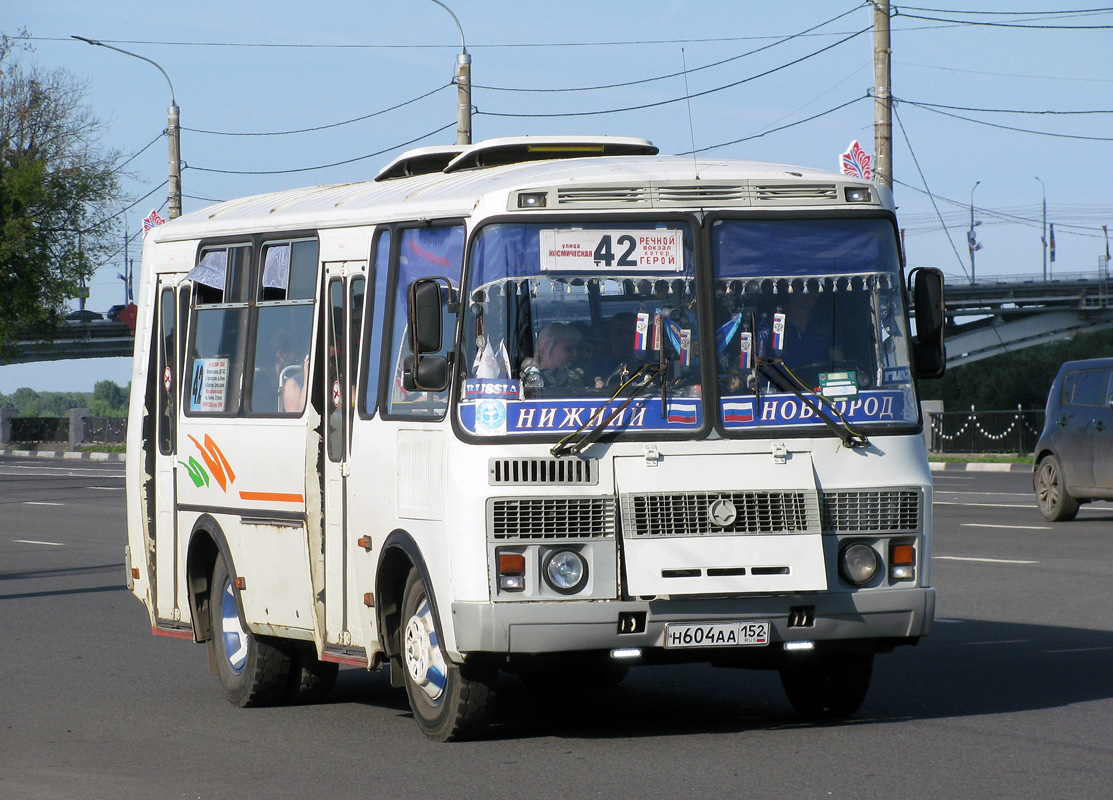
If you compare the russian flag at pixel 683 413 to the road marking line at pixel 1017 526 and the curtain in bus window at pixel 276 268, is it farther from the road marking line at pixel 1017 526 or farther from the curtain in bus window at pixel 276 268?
the road marking line at pixel 1017 526

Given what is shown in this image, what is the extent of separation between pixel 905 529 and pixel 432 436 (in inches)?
82.6

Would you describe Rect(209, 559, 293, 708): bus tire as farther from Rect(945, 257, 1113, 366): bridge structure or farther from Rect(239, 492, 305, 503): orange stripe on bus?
Rect(945, 257, 1113, 366): bridge structure

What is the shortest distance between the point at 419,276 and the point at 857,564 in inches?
92.0

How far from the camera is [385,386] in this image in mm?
8180

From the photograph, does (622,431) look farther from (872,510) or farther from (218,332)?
(218,332)

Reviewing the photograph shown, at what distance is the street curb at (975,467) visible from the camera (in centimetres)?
3856

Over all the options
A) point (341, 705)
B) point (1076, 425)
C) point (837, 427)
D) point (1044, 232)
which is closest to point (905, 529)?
point (837, 427)

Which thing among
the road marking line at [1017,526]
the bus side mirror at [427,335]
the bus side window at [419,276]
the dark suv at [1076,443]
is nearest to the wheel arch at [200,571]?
the bus side window at [419,276]

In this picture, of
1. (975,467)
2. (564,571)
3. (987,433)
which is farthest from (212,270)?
(987,433)

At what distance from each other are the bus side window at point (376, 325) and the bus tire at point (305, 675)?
1.70 meters

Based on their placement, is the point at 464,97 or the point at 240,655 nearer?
the point at 240,655

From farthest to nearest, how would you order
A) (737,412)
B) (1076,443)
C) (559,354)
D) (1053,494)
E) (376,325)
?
(1053,494) → (1076,443) → (376,325) → (737,412) → (559,354)

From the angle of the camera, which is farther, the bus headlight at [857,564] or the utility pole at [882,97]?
the utility pole at [882,97]

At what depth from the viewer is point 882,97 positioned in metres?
25.4
